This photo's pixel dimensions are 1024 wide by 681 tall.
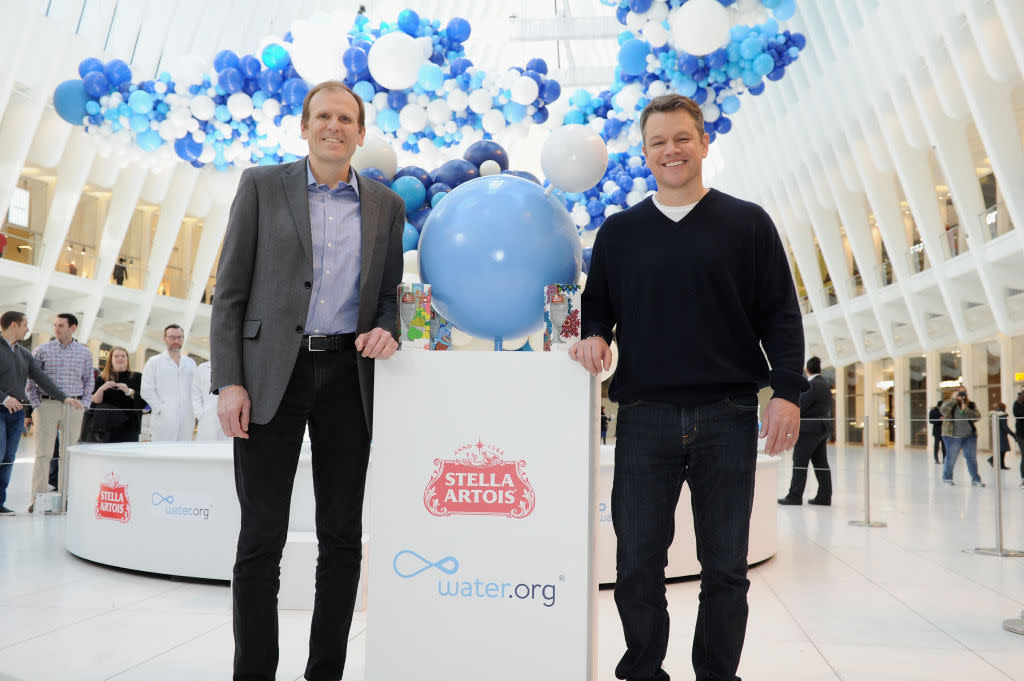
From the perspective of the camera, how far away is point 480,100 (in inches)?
282

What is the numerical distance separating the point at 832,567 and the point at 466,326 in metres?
3.76

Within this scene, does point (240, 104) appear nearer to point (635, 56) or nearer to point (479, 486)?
point (635, 56)

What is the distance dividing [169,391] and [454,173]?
13.0 ft

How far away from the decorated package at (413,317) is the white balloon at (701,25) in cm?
471

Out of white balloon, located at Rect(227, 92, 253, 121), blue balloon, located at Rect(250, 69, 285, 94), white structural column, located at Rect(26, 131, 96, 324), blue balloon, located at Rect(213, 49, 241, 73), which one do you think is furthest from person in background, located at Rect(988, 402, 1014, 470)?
white structural column, located at Rect(26, 131, 96, 324)

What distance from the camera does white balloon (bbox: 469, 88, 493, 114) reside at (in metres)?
7.14

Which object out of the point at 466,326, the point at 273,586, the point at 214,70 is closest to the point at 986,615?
the point at 466,326

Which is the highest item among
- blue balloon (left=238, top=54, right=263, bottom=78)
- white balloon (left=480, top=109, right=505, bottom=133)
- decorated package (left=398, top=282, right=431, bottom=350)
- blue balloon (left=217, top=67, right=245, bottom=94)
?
blue balloon (left=238, top=54, right=263, bottom=78)

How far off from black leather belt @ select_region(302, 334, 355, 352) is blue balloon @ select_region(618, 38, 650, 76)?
17.1 feet

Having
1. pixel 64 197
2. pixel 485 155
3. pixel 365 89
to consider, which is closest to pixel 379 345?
pixel 485 155

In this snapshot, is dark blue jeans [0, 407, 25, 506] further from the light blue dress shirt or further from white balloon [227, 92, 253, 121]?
the light blue dress shirt

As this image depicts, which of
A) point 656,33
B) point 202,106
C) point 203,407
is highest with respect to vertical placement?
point 656,33

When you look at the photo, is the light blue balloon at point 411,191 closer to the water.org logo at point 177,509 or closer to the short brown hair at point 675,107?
the water.org logo at point 177,509

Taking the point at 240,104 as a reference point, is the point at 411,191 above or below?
below
